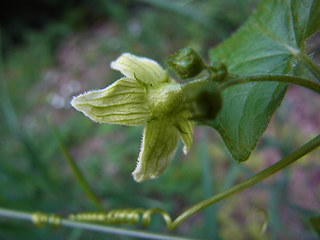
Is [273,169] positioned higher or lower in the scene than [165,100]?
lower

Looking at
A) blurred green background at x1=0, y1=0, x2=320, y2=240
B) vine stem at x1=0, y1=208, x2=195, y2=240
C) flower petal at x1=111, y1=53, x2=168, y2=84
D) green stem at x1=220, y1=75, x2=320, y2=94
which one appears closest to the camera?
green stem at x1=220, y1=75, x2=320, y2=94

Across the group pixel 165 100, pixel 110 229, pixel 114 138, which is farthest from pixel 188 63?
pixel 114 138

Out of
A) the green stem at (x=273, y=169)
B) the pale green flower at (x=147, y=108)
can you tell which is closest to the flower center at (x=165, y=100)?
the pale green flower at (x=147, y=108)

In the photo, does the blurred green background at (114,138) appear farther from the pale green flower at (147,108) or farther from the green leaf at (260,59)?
the pale green flower at (147,108)

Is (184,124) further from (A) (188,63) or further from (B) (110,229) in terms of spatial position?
(B) (110,229)

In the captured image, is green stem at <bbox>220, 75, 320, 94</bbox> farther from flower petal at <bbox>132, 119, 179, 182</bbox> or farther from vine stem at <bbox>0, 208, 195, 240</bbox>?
vine stem at <bbox>0, 208, 195, 240</bbox>

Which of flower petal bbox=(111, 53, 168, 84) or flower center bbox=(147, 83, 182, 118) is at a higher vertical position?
flower petal bbox=(111, 53, 168, 84)

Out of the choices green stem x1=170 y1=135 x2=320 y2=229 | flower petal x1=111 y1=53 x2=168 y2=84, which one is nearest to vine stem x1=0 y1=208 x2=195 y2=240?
green stem x1=170 y1=135 x2=320 y2=229
